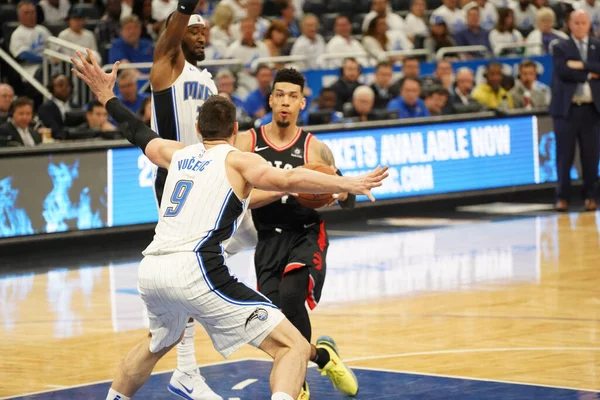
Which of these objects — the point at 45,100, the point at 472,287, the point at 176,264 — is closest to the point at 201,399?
the point at 176,264

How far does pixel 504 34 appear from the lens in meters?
20.6

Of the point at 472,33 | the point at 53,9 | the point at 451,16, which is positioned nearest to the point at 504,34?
the point at 472,33

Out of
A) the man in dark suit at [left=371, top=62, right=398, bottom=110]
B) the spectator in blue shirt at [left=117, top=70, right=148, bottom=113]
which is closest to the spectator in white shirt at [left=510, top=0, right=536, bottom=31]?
the man in dark suit at [left=371, top=62, right=398, bottom=110]

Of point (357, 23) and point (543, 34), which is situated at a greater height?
point (357, 23)

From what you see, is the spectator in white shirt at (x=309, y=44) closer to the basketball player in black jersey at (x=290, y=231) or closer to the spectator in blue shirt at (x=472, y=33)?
the spectator in blue shirt at (x=472, y=33)

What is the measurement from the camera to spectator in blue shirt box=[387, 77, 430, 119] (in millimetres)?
16281

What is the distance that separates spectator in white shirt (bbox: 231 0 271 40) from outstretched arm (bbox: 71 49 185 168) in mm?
11148

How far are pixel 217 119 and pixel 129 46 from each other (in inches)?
413

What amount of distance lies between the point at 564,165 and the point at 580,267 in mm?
4301

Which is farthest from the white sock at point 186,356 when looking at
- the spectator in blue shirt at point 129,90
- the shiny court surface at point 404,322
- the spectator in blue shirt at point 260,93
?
the spectator in blue shirt at point 260,93

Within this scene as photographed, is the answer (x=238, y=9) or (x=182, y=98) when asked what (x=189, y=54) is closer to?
(x=182, y=98)

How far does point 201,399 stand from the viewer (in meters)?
7.35

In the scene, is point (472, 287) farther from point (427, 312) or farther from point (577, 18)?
point (577, 18)

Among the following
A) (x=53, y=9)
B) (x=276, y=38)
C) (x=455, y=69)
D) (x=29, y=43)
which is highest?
(x=53, y=9)
